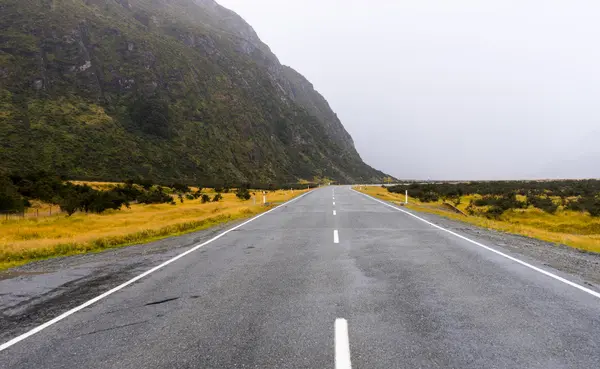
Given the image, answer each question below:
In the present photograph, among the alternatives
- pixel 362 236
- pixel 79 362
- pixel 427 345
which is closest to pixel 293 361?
pixel 427 345

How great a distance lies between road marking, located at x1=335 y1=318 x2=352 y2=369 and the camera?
3.20 metres

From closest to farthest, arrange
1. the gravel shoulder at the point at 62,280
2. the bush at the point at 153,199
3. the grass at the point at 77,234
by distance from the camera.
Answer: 1. the gravel shoulder at the point at 62,280
2. the grass at the point at 77,234
3. the bush at the point at 153,199

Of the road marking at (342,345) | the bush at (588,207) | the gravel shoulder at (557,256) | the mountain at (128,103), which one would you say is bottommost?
the gravel shoulder at (557,256)

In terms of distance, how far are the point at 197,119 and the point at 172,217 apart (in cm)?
6985

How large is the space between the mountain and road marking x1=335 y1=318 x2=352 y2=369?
171 ft

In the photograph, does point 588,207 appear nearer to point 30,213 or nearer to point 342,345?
point 342,345

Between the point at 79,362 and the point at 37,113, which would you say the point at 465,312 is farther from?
the point at 37,113

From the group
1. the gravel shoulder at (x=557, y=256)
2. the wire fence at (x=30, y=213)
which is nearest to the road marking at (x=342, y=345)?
the gravel shoulder at (x=557, y=256)

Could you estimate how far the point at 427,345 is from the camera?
3588mm

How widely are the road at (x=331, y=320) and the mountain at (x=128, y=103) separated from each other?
163ft

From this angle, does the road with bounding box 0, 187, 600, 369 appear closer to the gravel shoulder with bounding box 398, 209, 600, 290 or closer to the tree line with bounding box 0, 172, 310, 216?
the gravel shoulder with bounding box 398, 209, 600, 290

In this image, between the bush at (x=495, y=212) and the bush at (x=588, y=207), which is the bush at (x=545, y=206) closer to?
the bush at (x=588, y=207)

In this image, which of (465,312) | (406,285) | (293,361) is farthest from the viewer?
(406,285)

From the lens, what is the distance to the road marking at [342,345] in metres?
3.20
